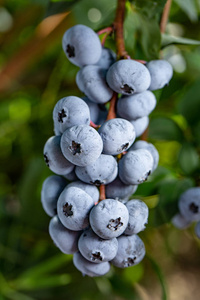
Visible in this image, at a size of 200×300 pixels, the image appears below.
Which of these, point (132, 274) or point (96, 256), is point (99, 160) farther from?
point (132, 274)

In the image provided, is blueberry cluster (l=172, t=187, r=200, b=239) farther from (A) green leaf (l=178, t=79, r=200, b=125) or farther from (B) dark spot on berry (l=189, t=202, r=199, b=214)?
(A) green leaf (l=178, t=79, r=200, b=125)

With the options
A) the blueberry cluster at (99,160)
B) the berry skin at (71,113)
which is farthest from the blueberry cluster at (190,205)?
the berry skin at (71,113)

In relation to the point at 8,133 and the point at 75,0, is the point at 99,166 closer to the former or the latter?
the point at 75,0

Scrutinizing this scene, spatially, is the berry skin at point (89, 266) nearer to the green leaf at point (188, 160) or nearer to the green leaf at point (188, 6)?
the green leaf at point (188, 160)

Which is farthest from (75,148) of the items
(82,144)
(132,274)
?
(132,274)

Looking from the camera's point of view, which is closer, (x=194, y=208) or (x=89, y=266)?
(x=89, y=266)

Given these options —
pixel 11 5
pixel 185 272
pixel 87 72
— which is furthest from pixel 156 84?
pixel 185 272
